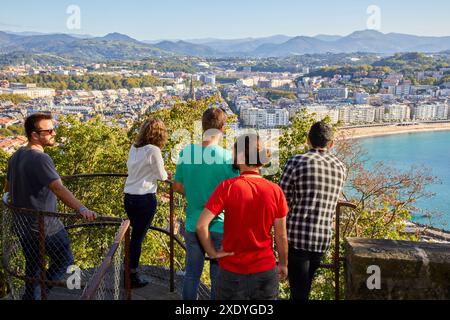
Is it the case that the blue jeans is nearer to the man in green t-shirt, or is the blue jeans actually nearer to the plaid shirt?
the man in green t-shirt

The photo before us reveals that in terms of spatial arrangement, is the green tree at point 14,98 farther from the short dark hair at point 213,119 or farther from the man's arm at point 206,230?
the man's arm at point 206,230

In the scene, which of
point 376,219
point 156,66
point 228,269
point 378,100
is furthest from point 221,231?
point 156,66

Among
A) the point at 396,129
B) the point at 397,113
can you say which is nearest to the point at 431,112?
the point at 397,113

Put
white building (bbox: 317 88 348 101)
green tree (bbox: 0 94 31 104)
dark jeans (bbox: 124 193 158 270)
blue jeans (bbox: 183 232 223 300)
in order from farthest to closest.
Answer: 1. white building (bbox: 317 88 348 101)
2. green tree (bbox: 0 94 31 104)
3. dark jeans (bbox: 124 193 158 270)
4. blue jeans (bbox: 183 232 223 300)

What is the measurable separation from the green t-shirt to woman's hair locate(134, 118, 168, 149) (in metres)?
0.36

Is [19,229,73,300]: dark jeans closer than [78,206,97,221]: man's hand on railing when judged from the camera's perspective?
No

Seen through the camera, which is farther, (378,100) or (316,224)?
(378,100)

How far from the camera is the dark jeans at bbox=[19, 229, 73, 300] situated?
9.12 ft

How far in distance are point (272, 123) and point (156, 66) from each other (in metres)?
119

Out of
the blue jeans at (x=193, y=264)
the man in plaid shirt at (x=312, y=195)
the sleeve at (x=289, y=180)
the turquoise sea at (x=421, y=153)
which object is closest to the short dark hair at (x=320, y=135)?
the man in plaid shirt at (x=312, y=195)

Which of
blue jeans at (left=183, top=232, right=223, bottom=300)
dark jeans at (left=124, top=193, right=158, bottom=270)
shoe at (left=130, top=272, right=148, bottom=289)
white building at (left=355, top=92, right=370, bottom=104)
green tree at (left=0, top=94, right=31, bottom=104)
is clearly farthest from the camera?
white building at (left=355, top=92, right=370, bottom=104)

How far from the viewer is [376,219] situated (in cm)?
838

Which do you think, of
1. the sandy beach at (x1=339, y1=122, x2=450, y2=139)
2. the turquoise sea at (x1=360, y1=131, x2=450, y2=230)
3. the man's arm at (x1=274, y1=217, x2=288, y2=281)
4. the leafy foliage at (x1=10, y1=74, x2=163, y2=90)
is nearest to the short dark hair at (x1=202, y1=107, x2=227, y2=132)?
the man's arm at (x1=274, y1=217, x2=288, y2=281)
